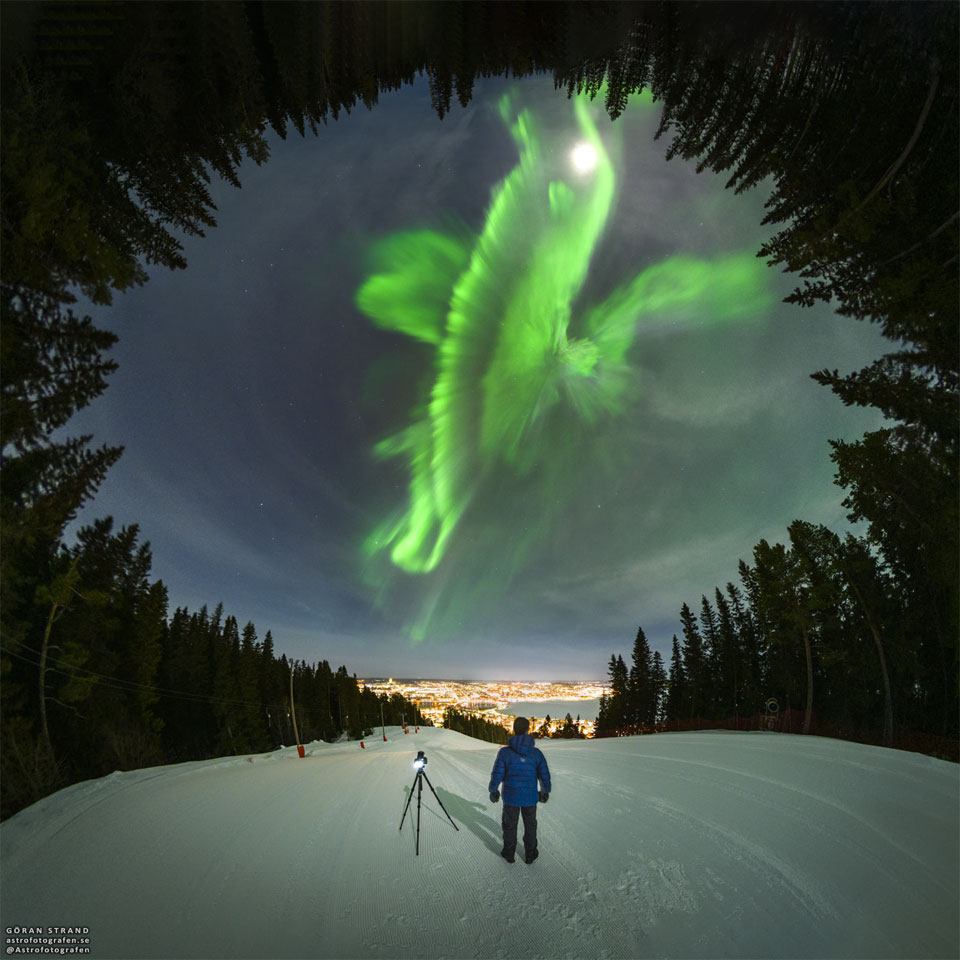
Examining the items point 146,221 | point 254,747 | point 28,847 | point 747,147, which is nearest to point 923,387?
point 747,147

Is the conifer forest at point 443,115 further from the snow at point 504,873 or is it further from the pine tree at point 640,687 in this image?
the pine tree at point 640,687

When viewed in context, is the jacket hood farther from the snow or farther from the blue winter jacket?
the snow

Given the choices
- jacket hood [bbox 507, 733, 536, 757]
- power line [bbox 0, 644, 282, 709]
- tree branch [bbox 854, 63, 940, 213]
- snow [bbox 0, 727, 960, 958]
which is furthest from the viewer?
power line [bbox 0, 644, 282, 709]

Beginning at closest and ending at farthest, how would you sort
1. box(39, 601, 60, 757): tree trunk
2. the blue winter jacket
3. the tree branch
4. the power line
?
the blue winter jacket, the tree branch, box(39, 601, 60, 757): tree trunk, the power line

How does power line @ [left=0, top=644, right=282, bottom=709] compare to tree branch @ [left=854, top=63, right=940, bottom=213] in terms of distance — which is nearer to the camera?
tree branch @ [left=854, top=63, right=940, bottom=213]

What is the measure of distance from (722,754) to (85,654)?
28.4 meters

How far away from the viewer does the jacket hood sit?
445 cm

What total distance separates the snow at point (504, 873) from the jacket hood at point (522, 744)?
0.97 m

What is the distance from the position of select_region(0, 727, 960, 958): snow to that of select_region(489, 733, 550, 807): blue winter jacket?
58 cm

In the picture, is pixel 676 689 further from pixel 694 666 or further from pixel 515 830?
pixel 515 830

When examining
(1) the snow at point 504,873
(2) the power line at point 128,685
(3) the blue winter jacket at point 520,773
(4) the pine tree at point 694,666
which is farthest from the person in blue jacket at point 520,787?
(4) the pine tree at point 694,666

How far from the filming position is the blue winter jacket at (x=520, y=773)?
4270 millimetres

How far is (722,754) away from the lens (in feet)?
32.8

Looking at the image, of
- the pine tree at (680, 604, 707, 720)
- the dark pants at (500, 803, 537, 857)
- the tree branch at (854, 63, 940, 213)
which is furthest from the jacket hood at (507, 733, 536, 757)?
the pine tree at (680, 604, 707, 720)
